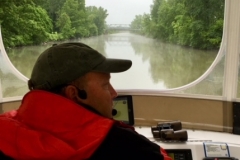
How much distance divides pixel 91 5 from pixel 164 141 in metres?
1.03

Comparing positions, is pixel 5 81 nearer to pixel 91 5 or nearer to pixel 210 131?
pixel 91 5

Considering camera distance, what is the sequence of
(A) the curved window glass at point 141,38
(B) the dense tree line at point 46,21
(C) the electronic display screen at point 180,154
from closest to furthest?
(C) the electronic display screen at point 180,154, (A) the curved window glass at point 141,38, (B) the dense tree line at point 46,21

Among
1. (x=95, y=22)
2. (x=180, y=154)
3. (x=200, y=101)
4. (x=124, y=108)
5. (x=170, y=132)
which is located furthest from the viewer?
(x=95, y=22)

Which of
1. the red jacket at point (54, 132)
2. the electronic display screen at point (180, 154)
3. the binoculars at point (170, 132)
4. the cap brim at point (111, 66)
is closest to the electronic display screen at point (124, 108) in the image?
the binoculars at point (170, 132)

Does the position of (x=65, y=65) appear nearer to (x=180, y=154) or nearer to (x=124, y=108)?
(x=180, y=154)

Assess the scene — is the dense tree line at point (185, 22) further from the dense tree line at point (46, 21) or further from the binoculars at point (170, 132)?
the binoculars at point (170, 132)

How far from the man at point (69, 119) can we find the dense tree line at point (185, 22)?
1.42 metres

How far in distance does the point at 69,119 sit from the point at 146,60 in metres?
1.60

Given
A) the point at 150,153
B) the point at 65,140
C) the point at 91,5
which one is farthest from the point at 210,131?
the point at 65,140

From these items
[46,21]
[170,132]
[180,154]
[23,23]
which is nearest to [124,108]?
[170,132]

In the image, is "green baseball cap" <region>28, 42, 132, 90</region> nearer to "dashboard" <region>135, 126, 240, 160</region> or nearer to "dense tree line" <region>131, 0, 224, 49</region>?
"dashboard" <region>135, 126, 240, 160</region>

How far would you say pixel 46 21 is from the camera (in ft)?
7.74

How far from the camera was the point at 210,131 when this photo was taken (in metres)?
2.22

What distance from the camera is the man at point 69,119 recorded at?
812 millimetres
